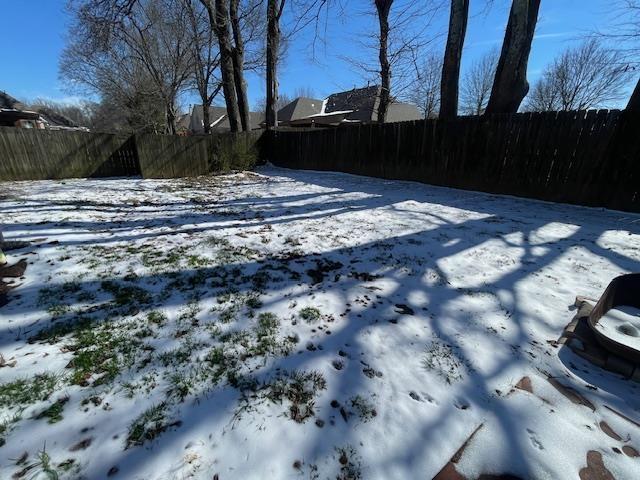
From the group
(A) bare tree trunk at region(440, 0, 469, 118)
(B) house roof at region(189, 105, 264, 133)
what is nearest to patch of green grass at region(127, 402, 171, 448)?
(A) bare tree trunk at region(440, 0, 469, 118)

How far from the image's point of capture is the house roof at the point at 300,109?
2947 cm

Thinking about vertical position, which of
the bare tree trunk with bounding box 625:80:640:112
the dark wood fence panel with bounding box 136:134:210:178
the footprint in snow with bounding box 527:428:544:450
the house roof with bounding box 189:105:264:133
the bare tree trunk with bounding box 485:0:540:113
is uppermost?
the house roof with bounding box 189:105:264:133

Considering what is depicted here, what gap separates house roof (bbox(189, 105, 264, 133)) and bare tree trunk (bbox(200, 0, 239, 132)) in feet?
75.0

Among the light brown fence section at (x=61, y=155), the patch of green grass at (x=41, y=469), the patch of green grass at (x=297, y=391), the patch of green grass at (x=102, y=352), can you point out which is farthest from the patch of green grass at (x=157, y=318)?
the light brown fence section at (x=61, y=155)

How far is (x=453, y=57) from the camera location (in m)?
7.84

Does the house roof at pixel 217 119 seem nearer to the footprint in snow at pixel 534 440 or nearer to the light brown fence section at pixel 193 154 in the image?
the light brown fence section at pixel 193 154

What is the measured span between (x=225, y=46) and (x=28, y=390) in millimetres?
13979

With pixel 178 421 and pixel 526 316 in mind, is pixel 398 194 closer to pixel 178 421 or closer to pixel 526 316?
pixel 526 316

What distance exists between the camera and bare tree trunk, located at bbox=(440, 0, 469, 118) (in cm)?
762

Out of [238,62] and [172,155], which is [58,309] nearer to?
[172,155]

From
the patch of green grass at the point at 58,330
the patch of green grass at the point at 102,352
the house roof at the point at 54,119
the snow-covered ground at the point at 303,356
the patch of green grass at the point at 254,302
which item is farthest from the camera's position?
the house roof at the point at 54,119

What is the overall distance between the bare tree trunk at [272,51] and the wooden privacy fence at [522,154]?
5847 mm

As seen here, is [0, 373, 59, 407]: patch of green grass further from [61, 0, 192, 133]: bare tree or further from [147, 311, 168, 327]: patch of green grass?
[61, 0, 192, 133]: bare tree

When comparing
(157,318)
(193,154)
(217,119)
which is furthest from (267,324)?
(217,119)
